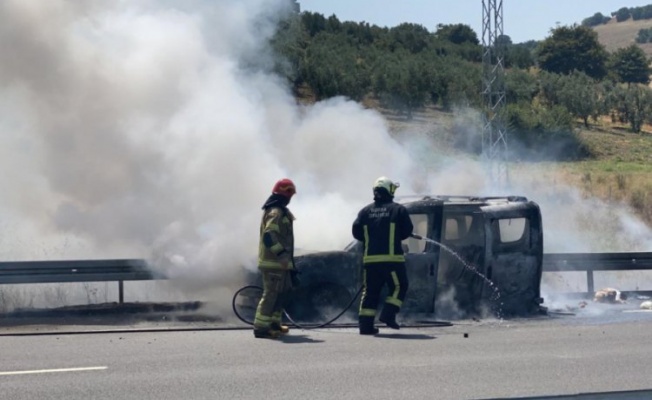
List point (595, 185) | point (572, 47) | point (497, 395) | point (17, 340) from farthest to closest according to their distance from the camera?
point (572, 47) < point (595, 185) < point (17, 340) < point (497, 395)

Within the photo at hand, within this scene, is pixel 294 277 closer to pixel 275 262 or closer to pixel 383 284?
pixel 275 262

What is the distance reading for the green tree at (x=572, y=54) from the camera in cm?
7750

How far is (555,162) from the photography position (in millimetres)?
42125

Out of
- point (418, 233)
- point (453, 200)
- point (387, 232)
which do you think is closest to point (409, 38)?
point (453, 200)

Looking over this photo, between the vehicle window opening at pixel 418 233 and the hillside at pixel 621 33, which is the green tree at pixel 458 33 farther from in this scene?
the vehicle window opening at pixel 418 233

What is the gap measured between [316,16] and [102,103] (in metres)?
36.2

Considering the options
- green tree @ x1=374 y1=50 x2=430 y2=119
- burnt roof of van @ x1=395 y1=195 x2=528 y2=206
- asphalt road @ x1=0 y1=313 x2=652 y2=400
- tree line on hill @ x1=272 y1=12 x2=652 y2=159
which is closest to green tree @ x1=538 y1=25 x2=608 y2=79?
tree line on hill @ x1=272 y1=12 x2=652 y2=159

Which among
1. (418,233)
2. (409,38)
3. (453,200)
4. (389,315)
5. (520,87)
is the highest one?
(409,38)

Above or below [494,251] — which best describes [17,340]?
below

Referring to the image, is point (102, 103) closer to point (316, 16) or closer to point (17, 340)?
point (17, 340)

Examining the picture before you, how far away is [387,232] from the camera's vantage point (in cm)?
1177

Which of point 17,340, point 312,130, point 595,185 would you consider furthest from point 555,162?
point 17,340

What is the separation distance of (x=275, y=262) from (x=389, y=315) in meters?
1.51

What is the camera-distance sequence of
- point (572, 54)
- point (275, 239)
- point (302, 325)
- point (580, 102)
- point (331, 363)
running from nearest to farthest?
point (331, 363), point (275, 239), point (302, 325), point (580, 102), point (572, 54)
